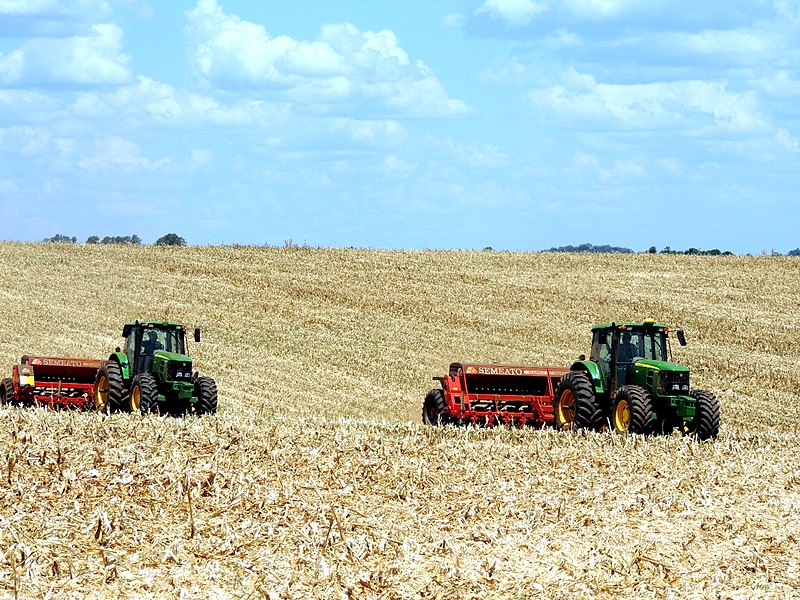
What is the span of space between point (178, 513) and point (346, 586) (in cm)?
226

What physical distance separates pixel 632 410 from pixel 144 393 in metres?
8.69

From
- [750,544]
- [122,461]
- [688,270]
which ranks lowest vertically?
[750,544]

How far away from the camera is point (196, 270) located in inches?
1941

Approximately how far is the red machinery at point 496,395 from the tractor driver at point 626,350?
6.05ft

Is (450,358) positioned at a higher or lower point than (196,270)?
lower

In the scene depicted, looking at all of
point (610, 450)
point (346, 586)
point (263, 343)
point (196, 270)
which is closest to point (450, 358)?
point (263, 343)

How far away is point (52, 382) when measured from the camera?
24.0m

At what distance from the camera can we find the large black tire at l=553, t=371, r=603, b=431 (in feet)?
63.3

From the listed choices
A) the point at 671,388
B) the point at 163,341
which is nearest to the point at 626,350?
the point at 671,388

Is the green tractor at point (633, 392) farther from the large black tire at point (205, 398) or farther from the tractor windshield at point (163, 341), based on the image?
the tractor windshield at point (163, 341)

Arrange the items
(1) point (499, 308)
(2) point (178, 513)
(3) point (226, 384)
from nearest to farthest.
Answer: (2) point (178, 513) < (3) point (226, 384) < (1) point (499, 308)

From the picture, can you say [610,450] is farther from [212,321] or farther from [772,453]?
[212,321]

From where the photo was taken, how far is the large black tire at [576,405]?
19.3 metres

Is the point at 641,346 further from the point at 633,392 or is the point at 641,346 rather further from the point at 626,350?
the point at 633,392
